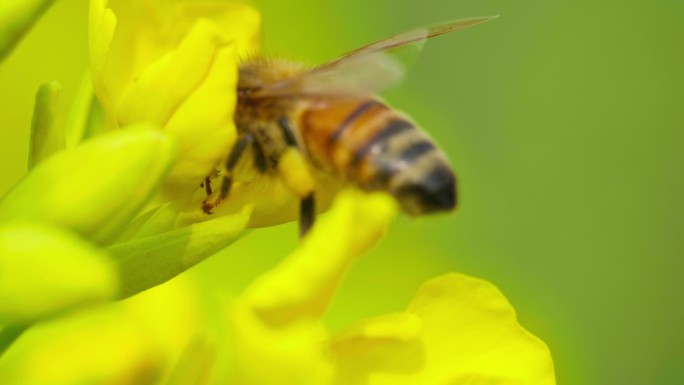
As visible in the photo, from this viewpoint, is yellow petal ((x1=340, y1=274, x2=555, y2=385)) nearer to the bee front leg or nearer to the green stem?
the bee front leg

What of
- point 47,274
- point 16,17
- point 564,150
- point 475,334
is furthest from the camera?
point 564,150

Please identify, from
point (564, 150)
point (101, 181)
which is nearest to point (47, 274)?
point (101, 181)

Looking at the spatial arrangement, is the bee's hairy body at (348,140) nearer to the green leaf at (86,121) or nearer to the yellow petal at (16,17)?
the green leaf at (86,121)

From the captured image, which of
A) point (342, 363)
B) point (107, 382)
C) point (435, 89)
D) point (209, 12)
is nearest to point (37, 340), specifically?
point (107, 382)

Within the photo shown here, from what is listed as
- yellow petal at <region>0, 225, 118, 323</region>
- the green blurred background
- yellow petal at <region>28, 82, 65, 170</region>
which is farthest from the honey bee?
the green blurred background

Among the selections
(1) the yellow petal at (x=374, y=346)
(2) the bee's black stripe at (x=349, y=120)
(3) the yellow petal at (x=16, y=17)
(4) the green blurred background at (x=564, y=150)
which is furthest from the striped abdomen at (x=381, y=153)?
(4) the green blurred background at (x=564, y=150)

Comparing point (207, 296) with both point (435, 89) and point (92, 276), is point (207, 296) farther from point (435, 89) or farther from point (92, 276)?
point (92, 276)

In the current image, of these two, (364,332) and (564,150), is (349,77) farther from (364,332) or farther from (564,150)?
(564,150)
